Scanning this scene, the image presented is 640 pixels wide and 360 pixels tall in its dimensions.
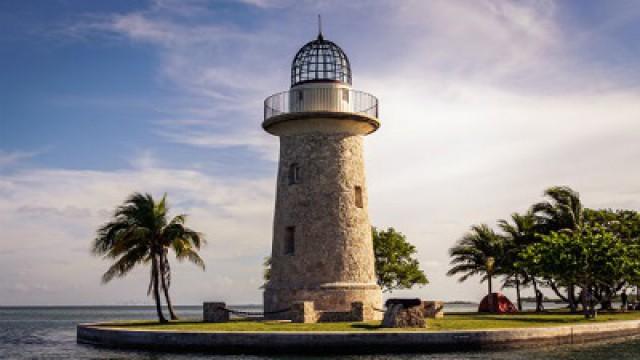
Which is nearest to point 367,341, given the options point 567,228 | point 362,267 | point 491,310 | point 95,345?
point 362,267

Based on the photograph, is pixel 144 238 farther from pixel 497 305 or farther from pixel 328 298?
pixel 497 305

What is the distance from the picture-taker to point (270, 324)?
27109 millimetres

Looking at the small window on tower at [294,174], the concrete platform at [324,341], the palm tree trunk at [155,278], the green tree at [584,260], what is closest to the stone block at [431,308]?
the green tree at [584,260]

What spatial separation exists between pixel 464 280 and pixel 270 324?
22.8m

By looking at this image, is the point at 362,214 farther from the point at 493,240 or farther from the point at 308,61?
the point at 493,240

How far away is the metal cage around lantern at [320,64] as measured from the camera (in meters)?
32.5

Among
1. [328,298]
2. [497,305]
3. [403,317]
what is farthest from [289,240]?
[497,305]

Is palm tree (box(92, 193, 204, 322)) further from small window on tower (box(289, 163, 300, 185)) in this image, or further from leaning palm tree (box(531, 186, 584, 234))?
leaning palm tree (box(531, 186, 584, 234))

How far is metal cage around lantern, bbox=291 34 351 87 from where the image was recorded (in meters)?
32.5

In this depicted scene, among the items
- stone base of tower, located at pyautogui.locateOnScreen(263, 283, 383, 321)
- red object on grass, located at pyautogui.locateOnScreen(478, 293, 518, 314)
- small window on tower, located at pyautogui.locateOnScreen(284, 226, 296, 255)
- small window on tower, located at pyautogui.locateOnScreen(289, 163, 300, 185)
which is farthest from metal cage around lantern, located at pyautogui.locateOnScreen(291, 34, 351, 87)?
red object on grass, located at pyautogui.locateOnScreen(478, 293, 518, 314)

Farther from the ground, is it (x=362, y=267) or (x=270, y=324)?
(x=362, y=267)

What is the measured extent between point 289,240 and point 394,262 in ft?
46.3

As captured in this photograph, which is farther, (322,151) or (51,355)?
(322,151)

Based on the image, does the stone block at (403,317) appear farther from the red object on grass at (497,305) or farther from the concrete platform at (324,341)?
the red object on grass at (497,305)
